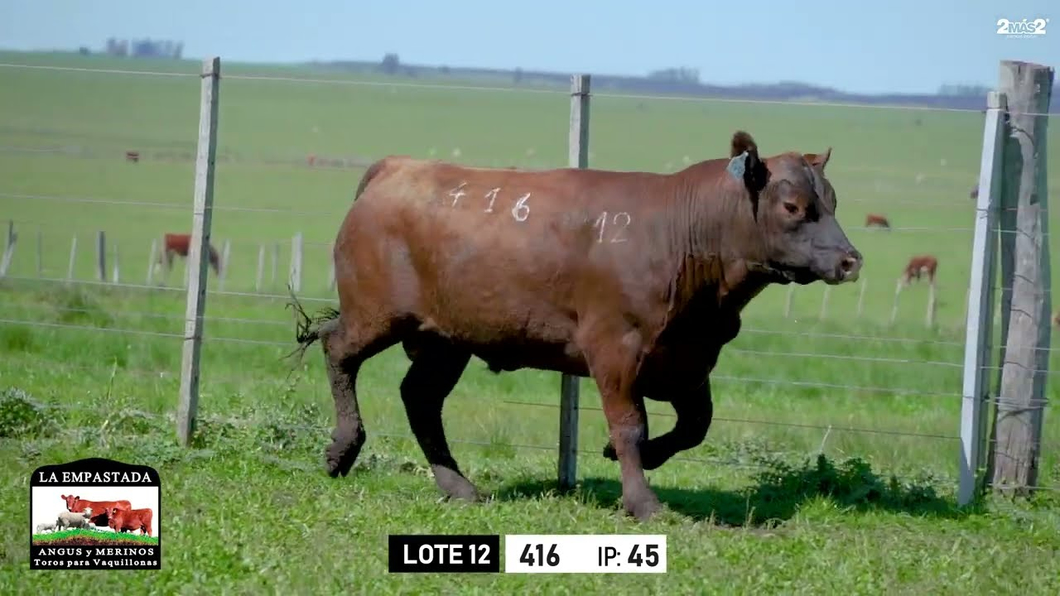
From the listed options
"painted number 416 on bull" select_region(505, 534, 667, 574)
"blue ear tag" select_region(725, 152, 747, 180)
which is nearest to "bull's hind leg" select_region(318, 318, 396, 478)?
"painted number 416 on bull" select_region(505, 534, 667, 574)

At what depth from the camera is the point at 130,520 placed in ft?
27.6

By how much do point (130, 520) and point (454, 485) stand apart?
97.3 inches

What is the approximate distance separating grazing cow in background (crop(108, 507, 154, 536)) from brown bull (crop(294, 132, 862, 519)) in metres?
2.22

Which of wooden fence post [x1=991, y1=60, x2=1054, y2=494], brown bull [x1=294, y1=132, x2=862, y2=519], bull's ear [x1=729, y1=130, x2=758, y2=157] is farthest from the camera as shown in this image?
wooden fence post [x1=991, y1=60, x2=1054, y2=494]

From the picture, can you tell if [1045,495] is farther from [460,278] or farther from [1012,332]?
[460,278]

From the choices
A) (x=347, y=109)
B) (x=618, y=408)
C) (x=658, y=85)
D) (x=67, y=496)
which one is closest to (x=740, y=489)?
(x=618, y=408)

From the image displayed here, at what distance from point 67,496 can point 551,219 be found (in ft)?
10.7

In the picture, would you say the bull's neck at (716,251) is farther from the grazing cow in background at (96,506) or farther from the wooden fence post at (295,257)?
the wooden fence post at (295,257)

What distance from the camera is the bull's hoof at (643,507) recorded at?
30.7 feet

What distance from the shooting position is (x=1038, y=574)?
841 centimetres

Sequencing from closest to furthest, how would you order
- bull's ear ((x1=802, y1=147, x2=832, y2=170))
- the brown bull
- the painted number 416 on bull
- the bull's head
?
the painted number 416 on bull, the bull's head, the brown bull, bull's ear ((x1=802, y1=147, x2=832, y2=170))

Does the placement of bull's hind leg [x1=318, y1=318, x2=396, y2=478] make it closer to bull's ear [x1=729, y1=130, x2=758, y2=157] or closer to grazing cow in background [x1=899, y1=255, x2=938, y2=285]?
bull's ear [x1=729, y1=130, x2=758, y2=157]

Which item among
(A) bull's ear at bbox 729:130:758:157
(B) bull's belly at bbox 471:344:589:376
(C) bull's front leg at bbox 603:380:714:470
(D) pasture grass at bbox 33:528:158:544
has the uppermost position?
(A) bull's ear at bbox 729:130:758:157

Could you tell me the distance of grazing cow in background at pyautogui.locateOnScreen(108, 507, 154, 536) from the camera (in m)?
8.34
